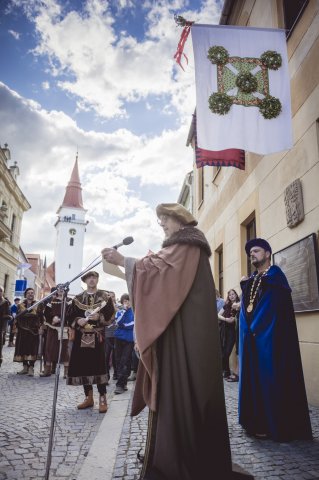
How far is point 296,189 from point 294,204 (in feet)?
0.80

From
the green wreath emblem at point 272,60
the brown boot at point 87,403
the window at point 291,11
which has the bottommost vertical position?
the brown boot at point 87,403

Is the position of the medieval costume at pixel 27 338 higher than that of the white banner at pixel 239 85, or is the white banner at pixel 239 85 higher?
the white banner at pixel 239 85

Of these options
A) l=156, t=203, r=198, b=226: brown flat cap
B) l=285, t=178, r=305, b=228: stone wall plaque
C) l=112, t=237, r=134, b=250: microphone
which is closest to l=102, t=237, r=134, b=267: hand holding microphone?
l=112, t=237, r=134, b=250: microphone

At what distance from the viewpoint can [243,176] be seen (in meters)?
8.91

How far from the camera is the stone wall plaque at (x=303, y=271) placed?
5062 mm

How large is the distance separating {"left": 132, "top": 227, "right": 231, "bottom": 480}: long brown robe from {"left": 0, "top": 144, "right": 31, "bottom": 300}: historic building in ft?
84.3

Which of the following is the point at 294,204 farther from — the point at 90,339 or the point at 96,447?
the point at 96,447

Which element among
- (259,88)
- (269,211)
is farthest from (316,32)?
(269,211)

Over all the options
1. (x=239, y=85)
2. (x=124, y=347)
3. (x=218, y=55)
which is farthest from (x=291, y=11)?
(x=124, y=347)

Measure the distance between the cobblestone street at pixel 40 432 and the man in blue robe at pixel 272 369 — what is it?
1.87 metres

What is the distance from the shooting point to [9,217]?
31.7 m

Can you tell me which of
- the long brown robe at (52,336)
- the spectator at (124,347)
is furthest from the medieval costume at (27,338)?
the spectator at (124,347)

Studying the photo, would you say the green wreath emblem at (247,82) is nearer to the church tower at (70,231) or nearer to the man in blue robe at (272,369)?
the man in blue robe at (272,369)

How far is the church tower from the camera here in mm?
72938
